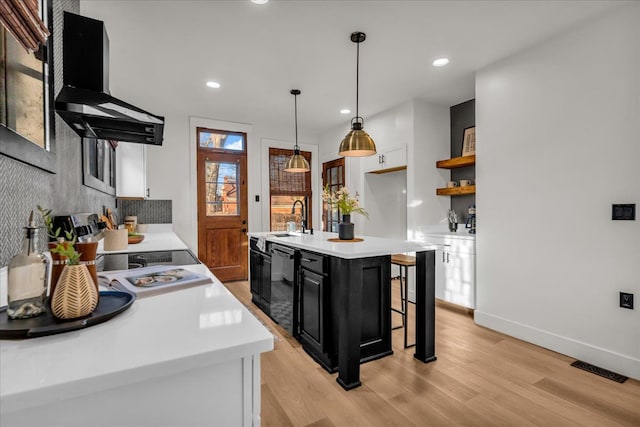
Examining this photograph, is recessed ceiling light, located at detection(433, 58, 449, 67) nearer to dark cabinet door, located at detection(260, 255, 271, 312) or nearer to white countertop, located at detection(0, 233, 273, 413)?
dark cabinet door, located at detection(260, 255, 271, 312)

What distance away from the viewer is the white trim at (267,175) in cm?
541

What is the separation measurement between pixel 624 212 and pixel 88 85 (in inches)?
136

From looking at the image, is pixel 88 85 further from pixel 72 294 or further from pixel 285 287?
pixel 285 287

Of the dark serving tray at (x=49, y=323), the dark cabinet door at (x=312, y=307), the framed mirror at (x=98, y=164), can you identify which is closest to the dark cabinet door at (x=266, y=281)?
the dark cabinet door at (x=312, y=307)

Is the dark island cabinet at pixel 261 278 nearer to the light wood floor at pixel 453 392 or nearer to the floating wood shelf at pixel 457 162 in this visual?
the light wood floor at pixel 453 392

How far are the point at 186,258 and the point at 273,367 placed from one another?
47.4 inches

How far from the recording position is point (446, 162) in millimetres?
4031

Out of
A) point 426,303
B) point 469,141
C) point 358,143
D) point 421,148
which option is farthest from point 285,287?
point 469,141

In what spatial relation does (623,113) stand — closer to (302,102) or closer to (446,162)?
(446,162)

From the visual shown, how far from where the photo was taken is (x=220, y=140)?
202 inches

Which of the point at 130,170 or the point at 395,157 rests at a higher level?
the point at 395,157

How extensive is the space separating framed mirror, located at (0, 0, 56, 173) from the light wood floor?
165 cm

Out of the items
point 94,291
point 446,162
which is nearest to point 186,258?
point 94,291

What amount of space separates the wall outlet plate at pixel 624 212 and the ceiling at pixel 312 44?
1422 millimetres
